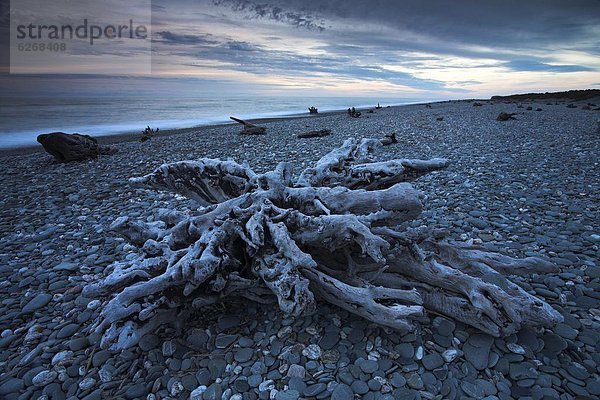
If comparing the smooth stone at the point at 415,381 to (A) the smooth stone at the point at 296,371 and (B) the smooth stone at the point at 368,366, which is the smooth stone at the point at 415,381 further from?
(A) the smooth stone at the point at 296,371

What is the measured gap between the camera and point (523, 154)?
34.2ft

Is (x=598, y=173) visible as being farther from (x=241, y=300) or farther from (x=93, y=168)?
(x=93, y=168)

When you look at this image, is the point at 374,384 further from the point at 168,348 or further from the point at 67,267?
the point at 67,267

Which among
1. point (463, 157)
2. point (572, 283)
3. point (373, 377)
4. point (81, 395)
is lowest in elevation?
point (81, 395)

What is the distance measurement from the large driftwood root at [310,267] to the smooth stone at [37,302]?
1.23 metres

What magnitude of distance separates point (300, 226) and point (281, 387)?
1374 mm

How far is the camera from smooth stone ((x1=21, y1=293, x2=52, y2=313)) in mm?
3855

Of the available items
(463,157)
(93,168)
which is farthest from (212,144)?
(463,157)

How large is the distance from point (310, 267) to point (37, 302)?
10.7 ft

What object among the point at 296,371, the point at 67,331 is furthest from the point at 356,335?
the point at 67,331

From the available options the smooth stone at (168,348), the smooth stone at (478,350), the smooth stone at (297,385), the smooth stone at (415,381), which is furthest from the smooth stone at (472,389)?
the smooth stone at (168,348)

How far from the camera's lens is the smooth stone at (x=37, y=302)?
386cm

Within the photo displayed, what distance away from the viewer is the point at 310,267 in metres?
2.96

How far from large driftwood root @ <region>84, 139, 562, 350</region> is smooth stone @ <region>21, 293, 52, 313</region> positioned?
4.02ft
